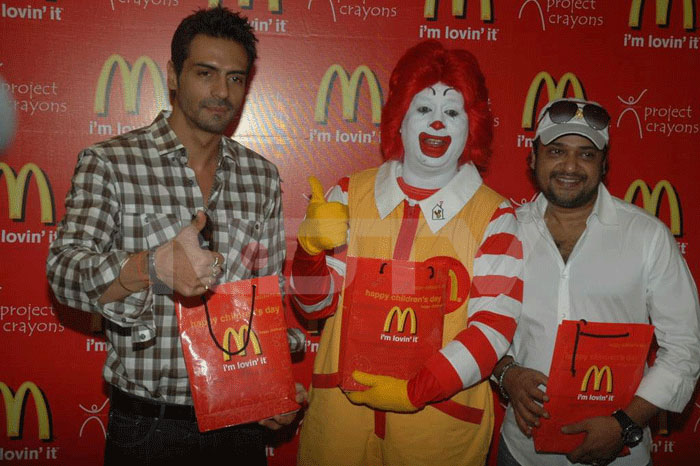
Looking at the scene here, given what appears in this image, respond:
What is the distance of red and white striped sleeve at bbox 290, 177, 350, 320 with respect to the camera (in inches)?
68.0

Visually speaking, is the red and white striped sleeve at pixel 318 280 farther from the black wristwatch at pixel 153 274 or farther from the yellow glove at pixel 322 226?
the black wristwatch at pixel 153 274

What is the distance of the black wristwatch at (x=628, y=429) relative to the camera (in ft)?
5.55

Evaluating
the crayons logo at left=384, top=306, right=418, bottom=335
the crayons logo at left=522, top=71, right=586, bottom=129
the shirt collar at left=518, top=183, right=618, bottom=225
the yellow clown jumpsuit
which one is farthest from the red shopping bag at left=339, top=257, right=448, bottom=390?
the crayons logo at left=522, top=71, right=586, bottom=129

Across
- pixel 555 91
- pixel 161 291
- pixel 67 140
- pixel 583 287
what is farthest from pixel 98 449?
pixel 555 91

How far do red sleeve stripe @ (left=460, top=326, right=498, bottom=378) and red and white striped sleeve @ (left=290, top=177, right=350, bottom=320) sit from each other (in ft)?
1.43

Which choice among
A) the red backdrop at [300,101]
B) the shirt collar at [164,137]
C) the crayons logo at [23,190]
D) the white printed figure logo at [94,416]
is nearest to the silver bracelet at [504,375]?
the red backdrop at [300,101]

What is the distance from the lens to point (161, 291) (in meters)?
1.40

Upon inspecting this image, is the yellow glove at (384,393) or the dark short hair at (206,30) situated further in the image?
the dark short hair at (206,30)

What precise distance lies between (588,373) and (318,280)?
0.88m

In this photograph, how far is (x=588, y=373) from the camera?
1.67 metres

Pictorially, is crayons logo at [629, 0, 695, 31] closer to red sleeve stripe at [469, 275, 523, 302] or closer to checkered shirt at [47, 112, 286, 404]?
red sleeve stripe at [469, 275, 523, 302]

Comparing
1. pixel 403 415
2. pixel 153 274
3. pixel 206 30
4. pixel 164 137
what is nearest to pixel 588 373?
pixel 403 415

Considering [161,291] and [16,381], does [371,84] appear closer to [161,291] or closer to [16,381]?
[161,291]

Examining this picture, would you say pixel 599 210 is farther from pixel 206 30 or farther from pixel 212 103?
pixel 206 30
